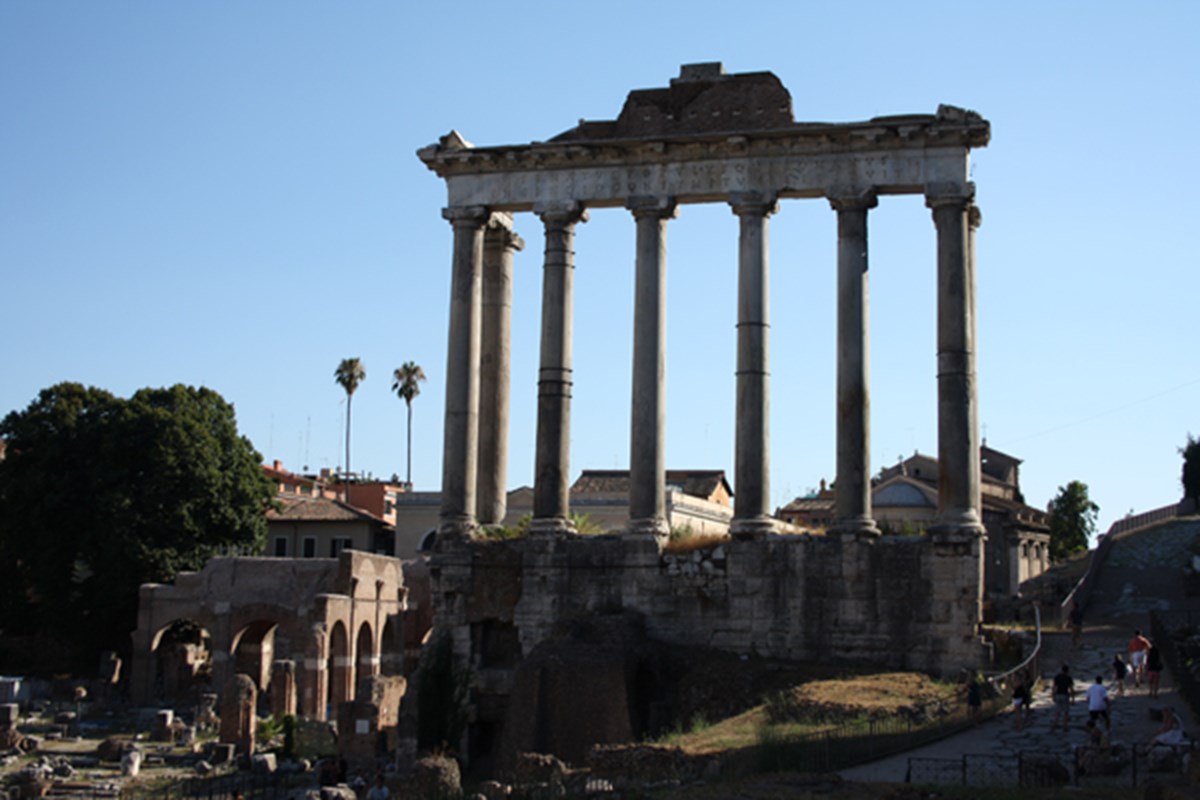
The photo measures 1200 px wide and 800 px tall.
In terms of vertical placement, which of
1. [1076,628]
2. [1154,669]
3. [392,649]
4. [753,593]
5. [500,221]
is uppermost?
[500,221]

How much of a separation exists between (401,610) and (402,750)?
996 inches

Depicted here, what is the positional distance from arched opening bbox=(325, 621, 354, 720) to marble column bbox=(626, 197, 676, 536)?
19.7 meters

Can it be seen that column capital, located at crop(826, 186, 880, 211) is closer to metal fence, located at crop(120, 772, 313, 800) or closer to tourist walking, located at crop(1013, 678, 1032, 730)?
tourist walking, located at crop(1013, 678, 1032, 730)

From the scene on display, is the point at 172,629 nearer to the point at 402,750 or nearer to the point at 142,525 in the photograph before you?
the point at 142,525

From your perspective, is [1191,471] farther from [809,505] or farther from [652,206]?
[652,206]

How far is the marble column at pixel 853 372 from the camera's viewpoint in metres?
27.0

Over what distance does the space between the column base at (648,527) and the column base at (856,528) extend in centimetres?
337

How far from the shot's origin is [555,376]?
29.0 metres

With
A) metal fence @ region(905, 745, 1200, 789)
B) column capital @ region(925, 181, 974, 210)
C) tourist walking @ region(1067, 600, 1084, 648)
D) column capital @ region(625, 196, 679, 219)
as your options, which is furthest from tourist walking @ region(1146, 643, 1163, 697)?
column capital @ region(625, 196, 679, 219)

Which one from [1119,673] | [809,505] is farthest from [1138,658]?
[809,505]

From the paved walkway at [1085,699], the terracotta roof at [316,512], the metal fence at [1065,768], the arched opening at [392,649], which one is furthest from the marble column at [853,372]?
the terracotta roof at [316,512]

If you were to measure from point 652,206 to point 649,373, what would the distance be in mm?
3368

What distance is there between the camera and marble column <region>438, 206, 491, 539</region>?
29328mm

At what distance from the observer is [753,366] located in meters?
27.8
